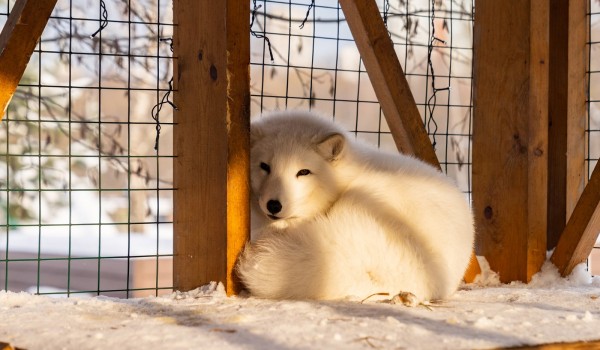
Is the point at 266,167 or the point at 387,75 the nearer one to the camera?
the point at 266,167

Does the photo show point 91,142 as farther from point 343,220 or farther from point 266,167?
point 343,220

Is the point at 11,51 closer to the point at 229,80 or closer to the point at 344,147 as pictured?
the point at 229,80

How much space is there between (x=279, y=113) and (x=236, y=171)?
2.30 feet

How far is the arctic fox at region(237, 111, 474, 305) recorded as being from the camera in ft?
8.19

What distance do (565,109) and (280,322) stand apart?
218 centimetres

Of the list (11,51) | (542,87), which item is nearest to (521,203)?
(542,87)

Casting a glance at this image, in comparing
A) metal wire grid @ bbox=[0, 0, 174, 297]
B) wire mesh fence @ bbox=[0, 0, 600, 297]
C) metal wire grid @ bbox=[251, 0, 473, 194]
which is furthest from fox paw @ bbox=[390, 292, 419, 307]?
metal wire grid @ bbox=[251, 0, 473, 194]

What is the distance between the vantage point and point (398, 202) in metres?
2.77

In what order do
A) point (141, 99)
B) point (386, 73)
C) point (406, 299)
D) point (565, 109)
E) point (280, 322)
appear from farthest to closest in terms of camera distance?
point (141, 99) < point (565, 109) < point (386, 73) < point (406, 299) < point (280, 322)

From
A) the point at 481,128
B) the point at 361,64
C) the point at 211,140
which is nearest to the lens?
the point at 211,140

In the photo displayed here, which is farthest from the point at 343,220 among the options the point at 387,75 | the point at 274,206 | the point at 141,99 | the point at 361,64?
the point at 141,99

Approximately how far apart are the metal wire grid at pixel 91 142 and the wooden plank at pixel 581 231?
2078mm

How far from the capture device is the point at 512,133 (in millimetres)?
3361

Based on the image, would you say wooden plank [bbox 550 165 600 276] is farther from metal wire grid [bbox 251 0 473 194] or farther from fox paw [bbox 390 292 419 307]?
metal wire grid [bbox 251 0 473 194]
